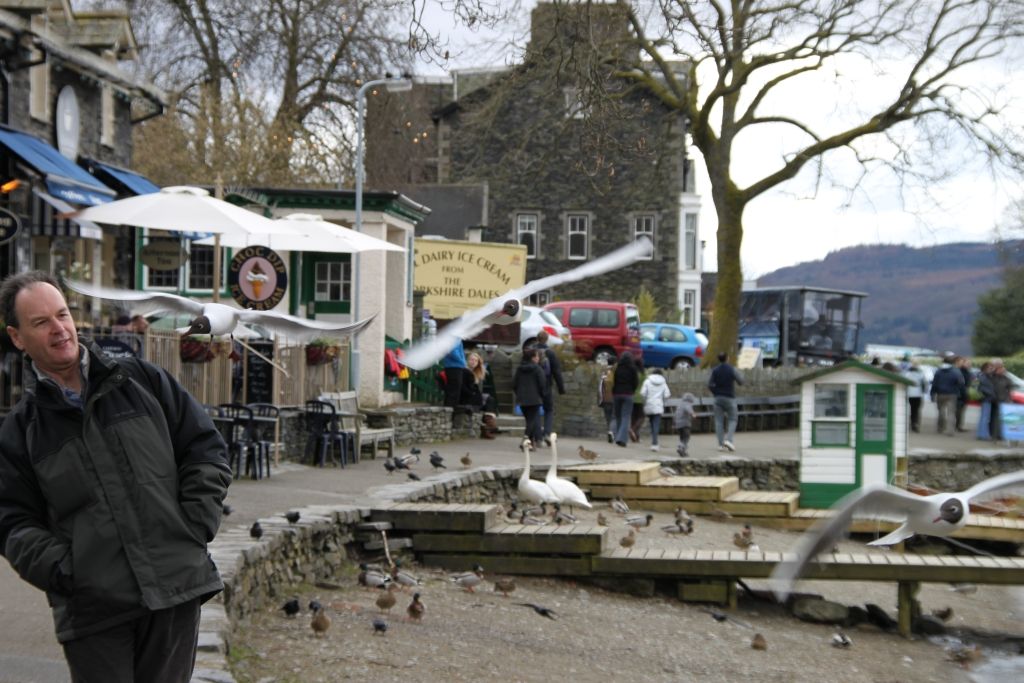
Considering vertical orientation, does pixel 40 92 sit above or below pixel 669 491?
above

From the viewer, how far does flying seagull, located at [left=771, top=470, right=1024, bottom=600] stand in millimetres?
9430

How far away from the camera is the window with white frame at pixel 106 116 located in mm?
24797

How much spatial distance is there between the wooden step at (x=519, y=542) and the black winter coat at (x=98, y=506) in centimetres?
948

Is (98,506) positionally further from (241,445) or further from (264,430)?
(264,430)

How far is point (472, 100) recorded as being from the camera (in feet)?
156

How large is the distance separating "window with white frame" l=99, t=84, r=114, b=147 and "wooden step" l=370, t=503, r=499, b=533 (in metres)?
13.9

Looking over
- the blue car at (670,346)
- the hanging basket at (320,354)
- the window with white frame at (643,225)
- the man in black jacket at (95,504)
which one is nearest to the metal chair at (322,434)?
the hanging basket at (320,354)

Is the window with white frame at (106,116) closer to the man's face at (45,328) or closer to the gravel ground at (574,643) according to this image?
the gravel ground at (574,643)

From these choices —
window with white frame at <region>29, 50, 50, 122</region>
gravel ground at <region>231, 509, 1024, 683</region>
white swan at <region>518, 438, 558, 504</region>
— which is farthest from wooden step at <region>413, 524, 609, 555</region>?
window with white frame at <region>29, 50, 50, 122</region>

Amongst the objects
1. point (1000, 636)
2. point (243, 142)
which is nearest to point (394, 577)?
point (1000, 636)

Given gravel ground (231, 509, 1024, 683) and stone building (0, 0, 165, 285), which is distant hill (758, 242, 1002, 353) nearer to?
stone building (0, 0, 165, 285)

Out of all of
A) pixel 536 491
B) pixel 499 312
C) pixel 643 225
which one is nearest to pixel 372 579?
pixel 499 312

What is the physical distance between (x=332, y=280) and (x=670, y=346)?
1518 cm

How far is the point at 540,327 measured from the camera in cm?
3216
